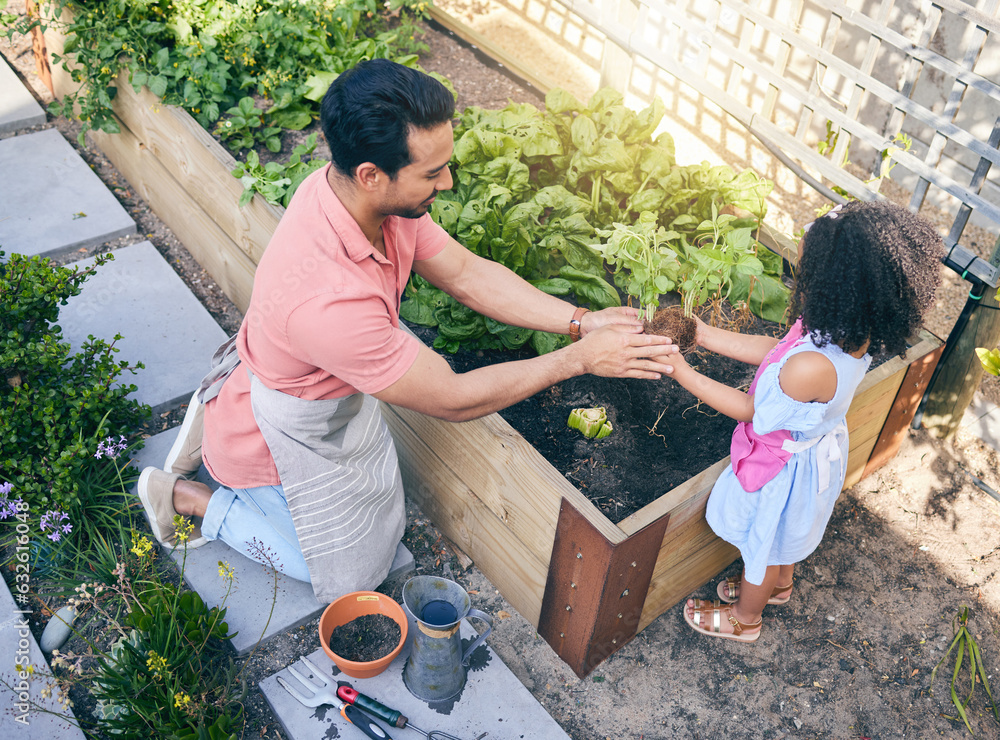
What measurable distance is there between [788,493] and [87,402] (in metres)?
2.09

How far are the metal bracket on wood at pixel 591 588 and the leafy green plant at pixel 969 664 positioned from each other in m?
0.95

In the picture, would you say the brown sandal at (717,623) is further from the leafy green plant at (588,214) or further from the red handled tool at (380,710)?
the leafy green plant at (588,214)

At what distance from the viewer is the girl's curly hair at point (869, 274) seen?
180 centimetres

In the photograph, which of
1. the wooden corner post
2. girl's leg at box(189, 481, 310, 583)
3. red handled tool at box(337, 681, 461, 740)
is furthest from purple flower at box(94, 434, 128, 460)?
the wooden corner post

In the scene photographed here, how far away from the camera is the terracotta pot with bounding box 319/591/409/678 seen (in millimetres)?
2166

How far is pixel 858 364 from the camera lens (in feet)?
6.49

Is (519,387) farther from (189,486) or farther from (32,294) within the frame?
(32,294)

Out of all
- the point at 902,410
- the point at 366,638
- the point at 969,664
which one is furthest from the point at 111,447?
the point at 969,664

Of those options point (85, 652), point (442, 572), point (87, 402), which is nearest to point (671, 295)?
point (442, 572)

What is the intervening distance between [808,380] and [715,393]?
0.24m

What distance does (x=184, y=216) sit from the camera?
3.54 m

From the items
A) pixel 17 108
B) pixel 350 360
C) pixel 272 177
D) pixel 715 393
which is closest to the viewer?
pixel 350 360

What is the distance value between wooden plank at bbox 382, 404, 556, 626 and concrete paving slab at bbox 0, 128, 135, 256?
1.79 metres

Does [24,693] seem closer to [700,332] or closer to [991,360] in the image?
[700,332]
